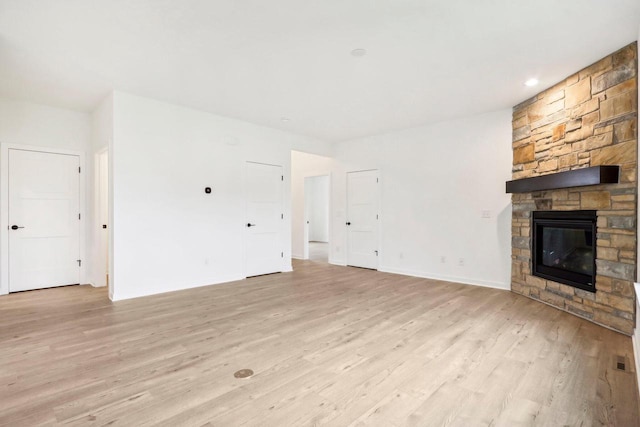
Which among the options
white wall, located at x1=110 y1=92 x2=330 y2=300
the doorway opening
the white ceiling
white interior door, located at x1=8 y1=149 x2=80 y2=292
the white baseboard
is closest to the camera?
the white ceiling

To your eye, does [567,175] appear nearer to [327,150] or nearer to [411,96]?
[411,96]

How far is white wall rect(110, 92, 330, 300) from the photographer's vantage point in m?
4.29

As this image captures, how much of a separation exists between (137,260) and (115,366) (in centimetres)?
227

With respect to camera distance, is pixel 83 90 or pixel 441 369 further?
pixel 83 90

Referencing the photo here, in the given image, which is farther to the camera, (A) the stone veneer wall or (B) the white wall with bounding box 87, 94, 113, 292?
(B) the white wall with bounding box 87, 94, 113, 292

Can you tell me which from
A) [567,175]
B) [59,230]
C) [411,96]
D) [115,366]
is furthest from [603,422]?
[59,230]

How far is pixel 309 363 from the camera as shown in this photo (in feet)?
8.04

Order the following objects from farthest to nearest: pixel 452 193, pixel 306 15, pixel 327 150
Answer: pixel 327 150 → pixel 452 193 → pixel 306 15

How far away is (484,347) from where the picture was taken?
275cm

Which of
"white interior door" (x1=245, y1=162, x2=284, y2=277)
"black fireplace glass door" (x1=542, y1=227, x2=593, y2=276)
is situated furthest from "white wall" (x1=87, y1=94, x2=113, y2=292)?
"black fireplace glass door" (x1=542, y1=227, x2=593, y2=276)

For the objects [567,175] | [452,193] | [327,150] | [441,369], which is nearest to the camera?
[441,369]

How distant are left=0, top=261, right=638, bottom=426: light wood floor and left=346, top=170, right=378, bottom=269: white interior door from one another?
2.44 m

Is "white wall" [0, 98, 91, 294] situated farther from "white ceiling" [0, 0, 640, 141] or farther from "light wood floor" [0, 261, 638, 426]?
"light wood floor" [0, 261, 638, 426]

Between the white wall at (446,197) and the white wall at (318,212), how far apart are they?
20.5 ft
